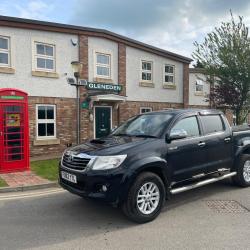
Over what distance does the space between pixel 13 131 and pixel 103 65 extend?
7.32m

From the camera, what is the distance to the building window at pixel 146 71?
58.3 feet

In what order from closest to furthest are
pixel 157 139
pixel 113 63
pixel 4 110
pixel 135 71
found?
pixel 157 139, pixel 4 110, pixel 113 63, pixel 135 71

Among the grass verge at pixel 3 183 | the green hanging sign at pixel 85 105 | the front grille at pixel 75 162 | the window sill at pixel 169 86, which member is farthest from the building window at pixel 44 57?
the front grille at pixel 75 162

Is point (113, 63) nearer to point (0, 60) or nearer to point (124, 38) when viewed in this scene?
point (124, 38)

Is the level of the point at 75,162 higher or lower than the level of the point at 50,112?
lower

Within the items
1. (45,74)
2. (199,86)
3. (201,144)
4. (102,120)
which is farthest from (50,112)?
(199,86)

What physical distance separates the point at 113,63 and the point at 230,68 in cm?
653

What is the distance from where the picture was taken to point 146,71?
17.9m

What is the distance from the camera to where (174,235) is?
179 inches

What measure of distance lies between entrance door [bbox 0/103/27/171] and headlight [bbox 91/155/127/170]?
18.3ft

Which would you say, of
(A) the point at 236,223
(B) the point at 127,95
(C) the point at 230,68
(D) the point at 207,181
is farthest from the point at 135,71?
(A) the point at 236,223

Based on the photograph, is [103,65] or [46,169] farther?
[103,65]

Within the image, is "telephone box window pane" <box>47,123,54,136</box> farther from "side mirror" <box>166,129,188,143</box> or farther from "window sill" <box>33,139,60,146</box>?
"side mirror" <box>166,129,188,143</box>

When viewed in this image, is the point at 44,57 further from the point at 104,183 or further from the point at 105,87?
the point at 104,183
